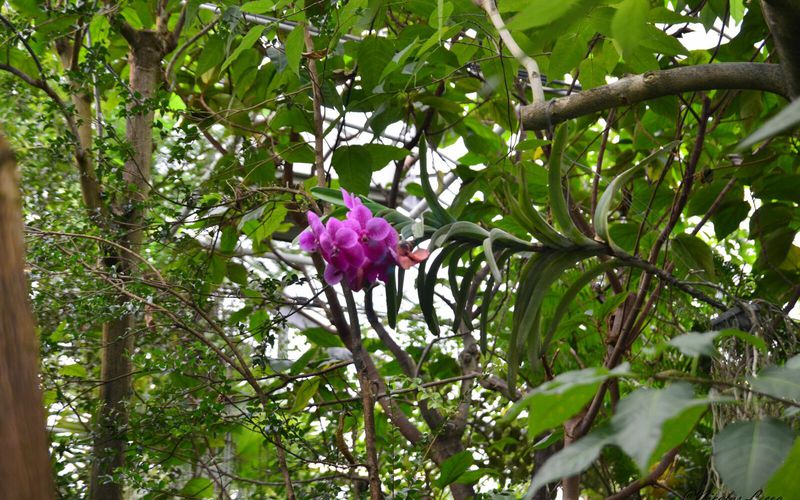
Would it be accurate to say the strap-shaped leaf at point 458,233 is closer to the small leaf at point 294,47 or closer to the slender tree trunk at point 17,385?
the small leaf at point 294,47

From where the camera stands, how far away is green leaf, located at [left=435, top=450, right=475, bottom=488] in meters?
1.10

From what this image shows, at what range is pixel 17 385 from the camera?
39 cm

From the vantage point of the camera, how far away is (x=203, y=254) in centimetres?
154

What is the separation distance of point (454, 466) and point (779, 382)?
0.71 meters

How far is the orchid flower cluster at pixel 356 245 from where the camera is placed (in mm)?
Result: 839

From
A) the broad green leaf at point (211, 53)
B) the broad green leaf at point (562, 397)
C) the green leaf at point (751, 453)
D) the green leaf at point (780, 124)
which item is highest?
the broad green leaf at point (211, 53)

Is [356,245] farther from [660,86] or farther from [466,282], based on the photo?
[660,86]

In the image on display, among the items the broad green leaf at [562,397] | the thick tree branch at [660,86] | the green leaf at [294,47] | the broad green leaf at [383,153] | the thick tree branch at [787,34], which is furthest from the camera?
the broad green leaf at [383,153]

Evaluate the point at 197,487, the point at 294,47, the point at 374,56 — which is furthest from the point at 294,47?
the point at 197,487

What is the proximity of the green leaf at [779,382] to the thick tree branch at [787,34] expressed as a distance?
36 centimetres

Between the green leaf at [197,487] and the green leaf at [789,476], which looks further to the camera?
the green leaf at [197,487]

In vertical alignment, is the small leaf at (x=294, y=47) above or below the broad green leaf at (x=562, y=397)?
above

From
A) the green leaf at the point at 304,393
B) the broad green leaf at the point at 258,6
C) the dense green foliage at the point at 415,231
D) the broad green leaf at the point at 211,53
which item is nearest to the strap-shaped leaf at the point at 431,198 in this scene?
the dense green foliage at the point at 415,231

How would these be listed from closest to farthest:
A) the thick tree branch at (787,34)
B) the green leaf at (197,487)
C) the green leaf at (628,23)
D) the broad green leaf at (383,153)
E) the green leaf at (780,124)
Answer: the green leaf at (780,124) → the green leaf at (628,23) → the thick tree branch at (787,34) → the broad green leaf at (383,153) → the green leaf at (197,487)
